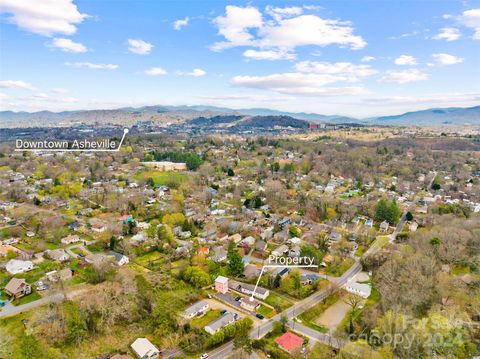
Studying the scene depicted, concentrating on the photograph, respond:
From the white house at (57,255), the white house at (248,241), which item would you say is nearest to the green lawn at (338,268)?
the white house at (248,241)

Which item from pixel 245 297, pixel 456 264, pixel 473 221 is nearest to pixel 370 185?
pixel 473 221

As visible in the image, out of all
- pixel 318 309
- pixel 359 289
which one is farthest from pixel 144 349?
pixel 359 289

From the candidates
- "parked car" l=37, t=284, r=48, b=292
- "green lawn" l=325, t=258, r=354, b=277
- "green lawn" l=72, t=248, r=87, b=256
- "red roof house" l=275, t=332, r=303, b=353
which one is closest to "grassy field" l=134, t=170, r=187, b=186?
"green lawn" l=72, t=248, r=87, b=256

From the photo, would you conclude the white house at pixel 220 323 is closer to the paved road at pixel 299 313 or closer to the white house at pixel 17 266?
the paved road at pixel 299 313

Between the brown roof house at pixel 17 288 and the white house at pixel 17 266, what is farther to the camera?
the white house at pixel 17 266

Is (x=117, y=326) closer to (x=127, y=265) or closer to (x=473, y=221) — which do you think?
(x=127, y=265)

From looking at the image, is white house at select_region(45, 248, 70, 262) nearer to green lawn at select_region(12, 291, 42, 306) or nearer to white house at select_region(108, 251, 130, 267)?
white house at select_region(108, 251, 130, 267)

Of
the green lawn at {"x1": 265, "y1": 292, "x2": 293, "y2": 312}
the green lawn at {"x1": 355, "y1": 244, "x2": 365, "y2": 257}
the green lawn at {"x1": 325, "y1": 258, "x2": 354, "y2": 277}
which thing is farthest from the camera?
the green lawn at {"x1": 355, "y1": 244, "x2": 365, "y2": 257}
